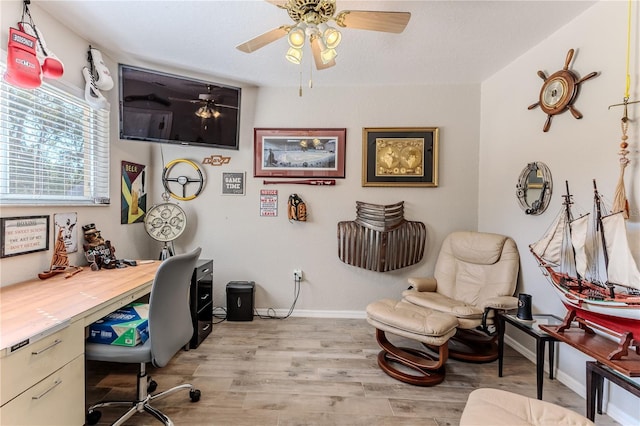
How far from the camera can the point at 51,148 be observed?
1955 millimetres

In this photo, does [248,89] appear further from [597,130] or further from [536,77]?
[597,130]

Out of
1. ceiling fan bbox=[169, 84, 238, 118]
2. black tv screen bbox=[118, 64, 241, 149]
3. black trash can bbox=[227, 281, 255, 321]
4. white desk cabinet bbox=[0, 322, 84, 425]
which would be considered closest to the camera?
white desk cabinet bbox=[0, 322, 84, 425]

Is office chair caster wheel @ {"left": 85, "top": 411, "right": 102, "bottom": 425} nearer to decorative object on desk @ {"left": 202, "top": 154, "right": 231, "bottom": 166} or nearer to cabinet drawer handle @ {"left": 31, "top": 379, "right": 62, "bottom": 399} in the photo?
cabinet drawer handle @ {"left": 31, "top": 379, "right": 62, "bottom": 399}

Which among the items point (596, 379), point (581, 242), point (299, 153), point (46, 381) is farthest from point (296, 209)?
point (596, 379)

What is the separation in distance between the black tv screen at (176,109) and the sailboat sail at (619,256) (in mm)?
3083

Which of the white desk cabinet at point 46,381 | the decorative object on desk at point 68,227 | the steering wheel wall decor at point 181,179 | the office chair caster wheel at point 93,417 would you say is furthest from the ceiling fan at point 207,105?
the office chair caster wheel at point 93,417

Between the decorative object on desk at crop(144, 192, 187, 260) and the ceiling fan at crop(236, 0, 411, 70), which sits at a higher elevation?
the ceiling fan at crop(236, 0, 411, 70)

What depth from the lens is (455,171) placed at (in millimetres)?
3047

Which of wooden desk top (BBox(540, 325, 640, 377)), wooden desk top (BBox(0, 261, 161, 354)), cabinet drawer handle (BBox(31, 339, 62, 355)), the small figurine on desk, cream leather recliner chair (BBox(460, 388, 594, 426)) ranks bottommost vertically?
cream leather recliner chair (BBox(460, 388, 594, 426))

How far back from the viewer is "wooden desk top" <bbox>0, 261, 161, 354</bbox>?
1139mm

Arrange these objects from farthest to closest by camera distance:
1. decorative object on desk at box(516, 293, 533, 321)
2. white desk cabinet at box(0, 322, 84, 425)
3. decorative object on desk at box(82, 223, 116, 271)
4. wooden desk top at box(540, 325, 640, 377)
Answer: decorative object on desk at box(82, 223, 116, 271)
decorative object on desk at box(516, 293, 533, 321)
wooden desk top at box(540, 325, 640, 377)
white desk cabinet at box(0, 322, 84, 425)

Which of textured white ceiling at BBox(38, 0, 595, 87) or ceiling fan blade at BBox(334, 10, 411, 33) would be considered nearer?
ceiling fan blade at BBox(334, 10, 411, 33)

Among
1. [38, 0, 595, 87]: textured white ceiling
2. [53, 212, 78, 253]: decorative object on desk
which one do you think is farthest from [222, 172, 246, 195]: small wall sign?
[53, 212, 78, 253]: decorative object on desk

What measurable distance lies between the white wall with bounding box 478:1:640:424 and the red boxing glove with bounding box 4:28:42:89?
366cm
